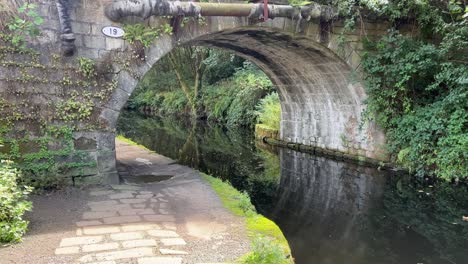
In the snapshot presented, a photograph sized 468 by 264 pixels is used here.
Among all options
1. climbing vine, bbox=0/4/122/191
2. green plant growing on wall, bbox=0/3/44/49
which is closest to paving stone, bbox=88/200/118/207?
climbing vine, bbox=0/4/122/191

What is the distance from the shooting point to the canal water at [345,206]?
5.47 metres

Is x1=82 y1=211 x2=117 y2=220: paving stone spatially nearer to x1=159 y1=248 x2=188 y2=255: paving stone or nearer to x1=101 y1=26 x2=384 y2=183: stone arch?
x1=159 y1=248 x2=188 y2=255: paving stone

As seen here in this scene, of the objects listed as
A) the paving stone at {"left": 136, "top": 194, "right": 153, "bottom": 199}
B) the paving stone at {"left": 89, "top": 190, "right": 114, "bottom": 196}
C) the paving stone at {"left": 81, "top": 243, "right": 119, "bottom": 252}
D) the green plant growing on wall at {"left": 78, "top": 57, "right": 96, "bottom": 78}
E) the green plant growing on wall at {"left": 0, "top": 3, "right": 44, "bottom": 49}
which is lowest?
the paving stone at {"left": 81, "top": 243, "right": 119, "bottom": 252}

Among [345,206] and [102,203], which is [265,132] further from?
[102,203]

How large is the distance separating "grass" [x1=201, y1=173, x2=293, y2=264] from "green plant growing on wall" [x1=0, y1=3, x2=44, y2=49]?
354 cm

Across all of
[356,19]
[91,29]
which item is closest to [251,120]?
[356,19]

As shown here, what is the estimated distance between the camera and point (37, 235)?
169 inches

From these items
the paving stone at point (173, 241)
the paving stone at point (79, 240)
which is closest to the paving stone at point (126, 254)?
the paving stone at point (173, 241)

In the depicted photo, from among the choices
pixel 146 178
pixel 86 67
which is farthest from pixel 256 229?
pixel 86 67

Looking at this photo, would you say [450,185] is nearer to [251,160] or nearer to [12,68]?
[251,160]

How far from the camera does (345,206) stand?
7.58 meters

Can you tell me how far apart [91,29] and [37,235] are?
139 inches

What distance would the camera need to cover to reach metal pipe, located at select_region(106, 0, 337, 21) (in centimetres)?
660

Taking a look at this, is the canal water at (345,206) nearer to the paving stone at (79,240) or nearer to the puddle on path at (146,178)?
the puddle on path at (146,178)
